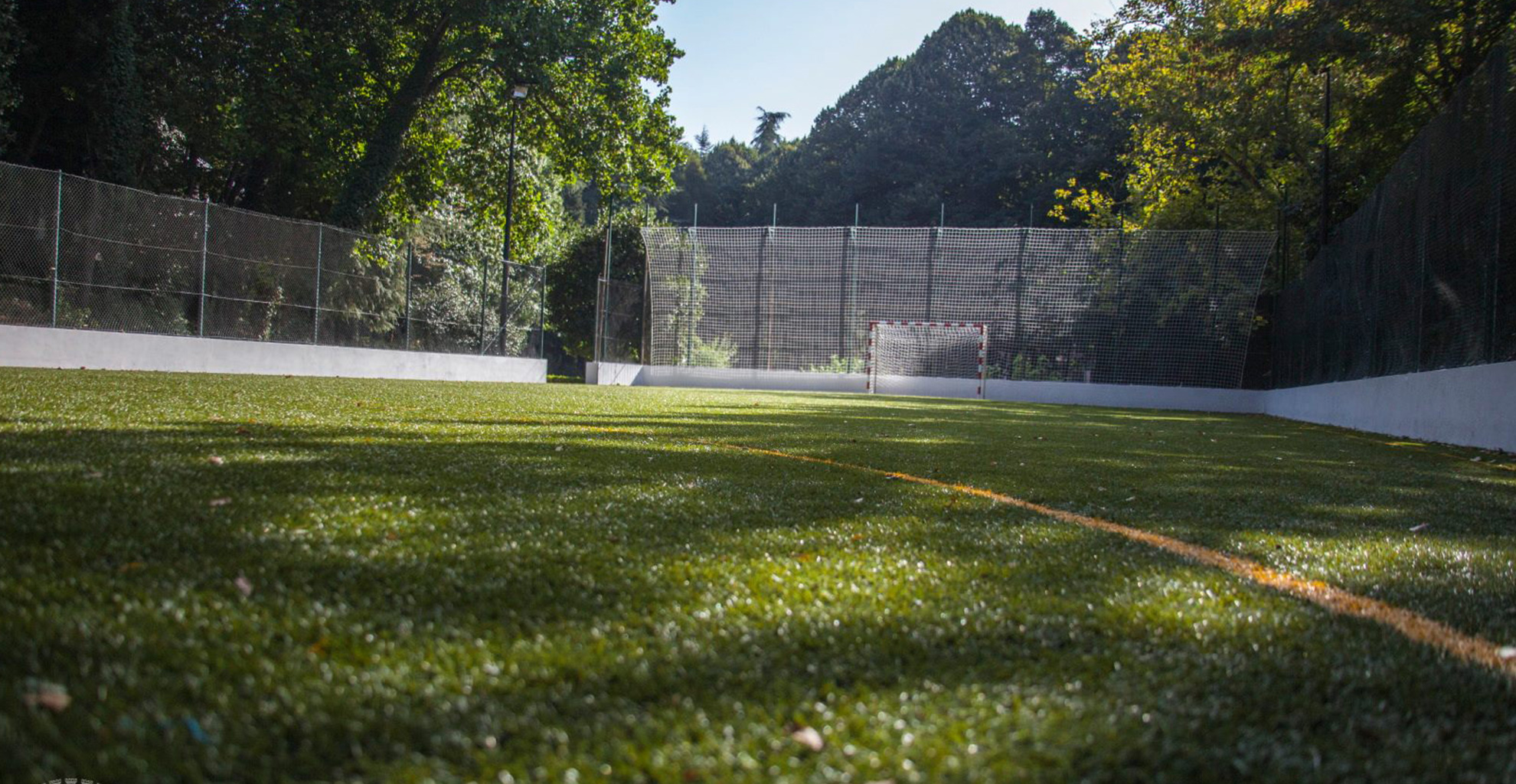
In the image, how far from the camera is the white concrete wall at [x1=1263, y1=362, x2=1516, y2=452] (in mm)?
8547

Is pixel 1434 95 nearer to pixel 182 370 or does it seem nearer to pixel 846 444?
pixel 846 444

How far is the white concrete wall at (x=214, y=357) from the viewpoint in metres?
12.8

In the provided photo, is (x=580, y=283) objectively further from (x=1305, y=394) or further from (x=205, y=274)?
(x=1305, y=394)

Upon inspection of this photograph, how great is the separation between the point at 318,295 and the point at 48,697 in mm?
17965

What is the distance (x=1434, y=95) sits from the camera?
1844 cm

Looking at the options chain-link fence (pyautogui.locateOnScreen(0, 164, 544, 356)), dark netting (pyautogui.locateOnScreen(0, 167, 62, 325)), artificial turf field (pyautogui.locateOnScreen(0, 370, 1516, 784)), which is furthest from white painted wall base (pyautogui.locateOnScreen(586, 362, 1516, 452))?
dark netting (pyautogui.locateOnScreen(0, 167, 62, 325))

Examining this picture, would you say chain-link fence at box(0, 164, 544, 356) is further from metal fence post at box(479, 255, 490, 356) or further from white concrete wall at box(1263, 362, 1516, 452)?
white concrete wall at box(1263, 362, 1516, 452)

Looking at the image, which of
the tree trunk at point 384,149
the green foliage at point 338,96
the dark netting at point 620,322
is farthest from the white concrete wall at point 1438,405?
the tree trunk at point 384,149

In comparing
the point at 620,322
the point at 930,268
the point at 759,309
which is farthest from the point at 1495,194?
the point at 620,322

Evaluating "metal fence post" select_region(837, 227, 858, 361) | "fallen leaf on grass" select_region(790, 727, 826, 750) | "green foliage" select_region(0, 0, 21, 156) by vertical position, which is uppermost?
"green foliage" select_region(0, 0, 21, 156)

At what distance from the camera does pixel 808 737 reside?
144 cm

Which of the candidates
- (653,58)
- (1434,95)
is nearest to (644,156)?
(653,58)

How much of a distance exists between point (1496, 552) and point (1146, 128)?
79.6ft

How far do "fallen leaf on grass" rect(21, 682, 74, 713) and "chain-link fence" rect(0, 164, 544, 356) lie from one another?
1388 cm
